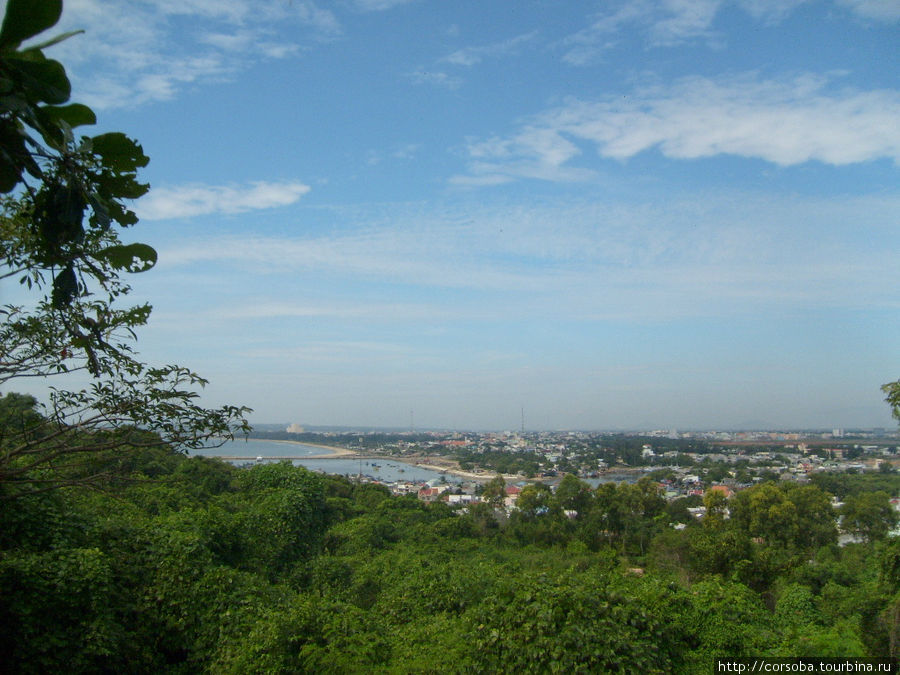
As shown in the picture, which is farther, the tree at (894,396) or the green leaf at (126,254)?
the tree at (894,396)

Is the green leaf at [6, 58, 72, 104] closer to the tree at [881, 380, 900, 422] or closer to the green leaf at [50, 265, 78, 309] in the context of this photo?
the green leaf at [50, 265, 78, 309]

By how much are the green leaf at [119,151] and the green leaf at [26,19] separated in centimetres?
27

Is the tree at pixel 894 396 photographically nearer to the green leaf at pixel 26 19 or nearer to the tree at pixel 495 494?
the green leaf at pixel 26 19

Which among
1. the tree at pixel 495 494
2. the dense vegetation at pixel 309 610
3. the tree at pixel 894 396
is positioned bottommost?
the tree at pixel 495 494

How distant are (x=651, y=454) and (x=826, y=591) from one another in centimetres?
3984

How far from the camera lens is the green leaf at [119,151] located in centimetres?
146

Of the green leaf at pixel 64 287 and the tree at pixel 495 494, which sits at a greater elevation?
the green leaf at pixel 64 287

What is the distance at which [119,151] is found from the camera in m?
1.48

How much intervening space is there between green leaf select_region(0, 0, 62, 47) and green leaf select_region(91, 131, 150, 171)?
27 centimetres

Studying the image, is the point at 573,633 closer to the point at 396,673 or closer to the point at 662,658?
the point at 662,658

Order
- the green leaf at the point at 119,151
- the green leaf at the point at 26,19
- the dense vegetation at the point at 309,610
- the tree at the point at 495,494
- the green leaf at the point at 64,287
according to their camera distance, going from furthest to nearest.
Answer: the tree at the point at 495,494, the dense vegetation at the point at 309,610, the green leaf at the point at 64,287, the green leaf at the point at 119,151, the green leaf at the point at 26,19

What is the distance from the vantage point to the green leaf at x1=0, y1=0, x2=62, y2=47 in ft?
3.78

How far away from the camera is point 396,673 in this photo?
433 cm

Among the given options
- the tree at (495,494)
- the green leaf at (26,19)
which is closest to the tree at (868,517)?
the tree at (495,494)
